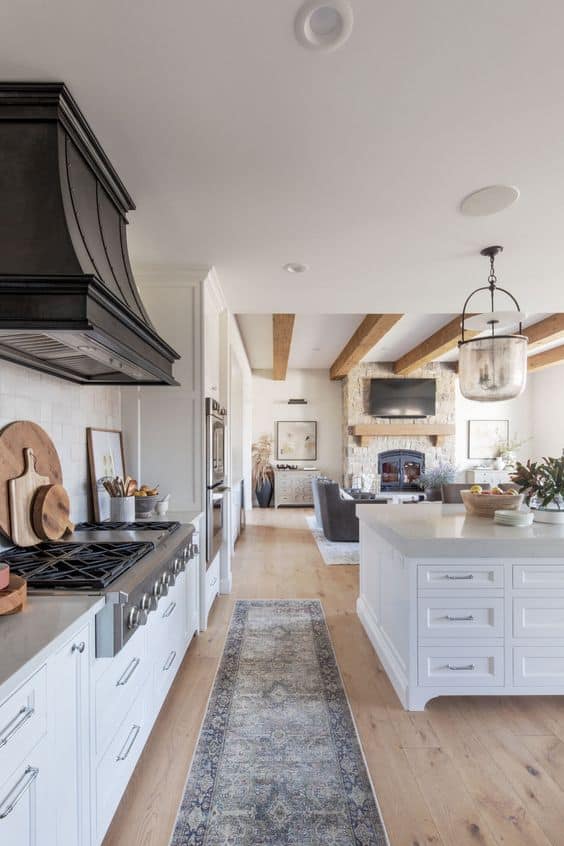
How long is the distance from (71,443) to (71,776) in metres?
1.58

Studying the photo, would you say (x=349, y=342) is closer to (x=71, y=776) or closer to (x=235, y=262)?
(x=235, y=262)

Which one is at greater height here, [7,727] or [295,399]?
[295,399]

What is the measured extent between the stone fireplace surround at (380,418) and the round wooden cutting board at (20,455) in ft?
23.4

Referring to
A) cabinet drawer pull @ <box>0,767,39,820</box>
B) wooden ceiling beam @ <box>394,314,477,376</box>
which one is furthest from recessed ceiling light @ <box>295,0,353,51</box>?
wooden ceiling beam @ <box>394,314,477,376</box>

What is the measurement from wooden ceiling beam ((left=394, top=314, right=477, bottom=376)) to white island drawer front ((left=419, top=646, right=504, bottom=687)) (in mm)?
3928

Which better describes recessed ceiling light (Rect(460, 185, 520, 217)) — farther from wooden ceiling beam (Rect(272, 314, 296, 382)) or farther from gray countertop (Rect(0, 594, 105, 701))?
wooden ceiling beam (Rect(272, 314, 296, 382))

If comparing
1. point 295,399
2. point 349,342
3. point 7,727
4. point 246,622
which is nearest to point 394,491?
point 295,399

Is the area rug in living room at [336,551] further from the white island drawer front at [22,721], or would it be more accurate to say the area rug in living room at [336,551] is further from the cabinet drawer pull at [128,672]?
the white island drawer front at [22,721]

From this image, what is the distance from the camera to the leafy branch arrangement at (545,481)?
2.60 meters

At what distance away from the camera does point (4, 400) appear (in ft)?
6.02

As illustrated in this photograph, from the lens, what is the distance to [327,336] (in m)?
6.53

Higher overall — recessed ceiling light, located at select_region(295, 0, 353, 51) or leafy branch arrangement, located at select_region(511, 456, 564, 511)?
recessed ceiling light, located at select_region(295, 0, 353, 51)

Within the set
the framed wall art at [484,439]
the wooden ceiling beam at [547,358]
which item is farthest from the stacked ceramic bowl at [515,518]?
the framed wall art at [484,439]

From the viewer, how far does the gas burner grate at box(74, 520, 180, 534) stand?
2.38 meters
